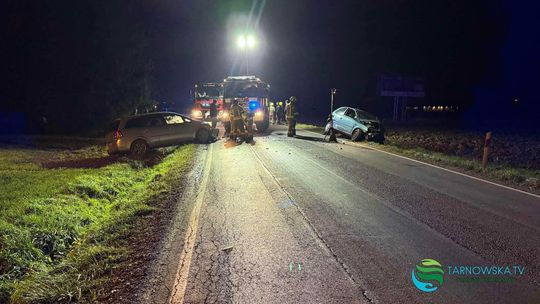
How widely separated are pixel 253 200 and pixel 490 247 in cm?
407

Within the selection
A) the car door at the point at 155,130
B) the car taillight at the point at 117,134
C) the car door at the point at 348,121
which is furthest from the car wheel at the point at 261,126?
the car taillight at the point at 117,134

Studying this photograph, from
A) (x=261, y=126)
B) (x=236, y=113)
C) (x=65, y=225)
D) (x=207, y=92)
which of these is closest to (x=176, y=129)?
(x=236, y=113)

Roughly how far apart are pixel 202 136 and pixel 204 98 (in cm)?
1020

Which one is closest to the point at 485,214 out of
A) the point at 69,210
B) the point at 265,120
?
the point at 69,210

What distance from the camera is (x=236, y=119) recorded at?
17.9 metres

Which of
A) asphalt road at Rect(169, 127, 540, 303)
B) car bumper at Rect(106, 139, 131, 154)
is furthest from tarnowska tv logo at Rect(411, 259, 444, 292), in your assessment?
car bumper at Rect(106, 139, 131, 154)

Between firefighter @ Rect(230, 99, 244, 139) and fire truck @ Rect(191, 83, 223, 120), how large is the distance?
336 inches

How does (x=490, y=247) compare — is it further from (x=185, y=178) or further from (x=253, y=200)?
(x=185, y=178)

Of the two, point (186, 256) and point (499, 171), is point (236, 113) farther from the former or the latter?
point (186, 256)

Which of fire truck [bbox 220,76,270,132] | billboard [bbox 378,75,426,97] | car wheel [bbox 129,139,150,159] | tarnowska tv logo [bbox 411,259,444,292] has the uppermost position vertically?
billboard [bbox 378,75,426,97]

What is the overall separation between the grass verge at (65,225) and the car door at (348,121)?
34.9 ft

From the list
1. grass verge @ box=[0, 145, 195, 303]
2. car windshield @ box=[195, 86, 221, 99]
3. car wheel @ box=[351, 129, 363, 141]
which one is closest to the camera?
grass verge @ box=[0, 145, 195, 303]

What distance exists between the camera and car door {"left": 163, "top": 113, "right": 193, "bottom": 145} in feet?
52.7

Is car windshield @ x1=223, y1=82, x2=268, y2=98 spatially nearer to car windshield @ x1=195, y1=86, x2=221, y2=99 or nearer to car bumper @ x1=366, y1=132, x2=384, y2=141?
car windshield @ x1=195, y1=86, x2=221, y2=99
